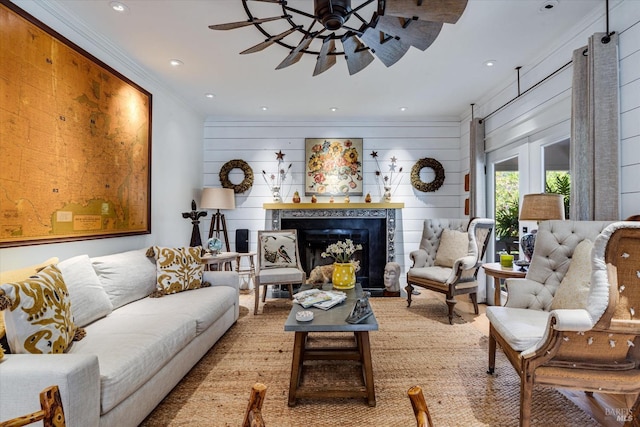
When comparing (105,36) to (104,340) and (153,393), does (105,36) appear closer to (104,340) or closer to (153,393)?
(104,340)

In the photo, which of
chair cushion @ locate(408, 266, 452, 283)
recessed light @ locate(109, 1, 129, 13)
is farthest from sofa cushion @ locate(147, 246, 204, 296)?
chair cushion @ locate(408, 266, 452, 283)

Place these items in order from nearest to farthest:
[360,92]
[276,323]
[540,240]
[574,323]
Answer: [574,323] → [540,240] → [276,323] → [360,92]

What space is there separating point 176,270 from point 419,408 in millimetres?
2695

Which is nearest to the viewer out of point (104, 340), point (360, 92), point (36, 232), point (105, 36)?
point (104, 340)

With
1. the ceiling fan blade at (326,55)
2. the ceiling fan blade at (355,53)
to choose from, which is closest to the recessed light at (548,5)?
the ceiling fan blade at (355,53)

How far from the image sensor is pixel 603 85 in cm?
224

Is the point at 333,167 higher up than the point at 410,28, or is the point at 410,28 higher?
the point at 410,28

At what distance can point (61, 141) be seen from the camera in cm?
234

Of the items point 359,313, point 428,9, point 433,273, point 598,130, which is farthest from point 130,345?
point 598,130

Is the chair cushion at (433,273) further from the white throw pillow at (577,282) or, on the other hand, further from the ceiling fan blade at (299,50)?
the ceiling fan blade at (299,50)

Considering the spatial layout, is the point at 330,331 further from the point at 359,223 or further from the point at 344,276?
the point at 359,223

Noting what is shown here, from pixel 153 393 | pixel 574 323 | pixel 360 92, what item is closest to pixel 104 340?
pixel 153 393

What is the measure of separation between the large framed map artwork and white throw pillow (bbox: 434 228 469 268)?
3505 millimetres

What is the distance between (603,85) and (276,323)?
3453mm
